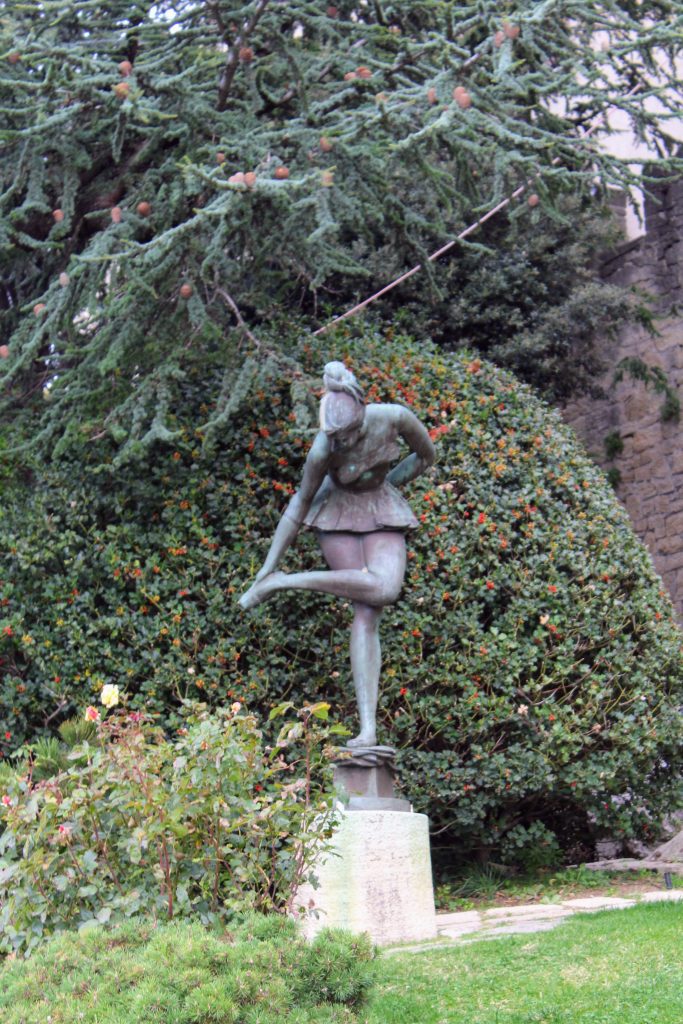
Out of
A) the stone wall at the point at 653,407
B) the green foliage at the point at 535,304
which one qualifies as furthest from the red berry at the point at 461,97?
the stone wall at the point at 653,407

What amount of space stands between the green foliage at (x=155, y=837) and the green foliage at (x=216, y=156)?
2.13 m

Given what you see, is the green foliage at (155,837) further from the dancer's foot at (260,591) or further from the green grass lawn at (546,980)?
the dancer's foot at (260,591)

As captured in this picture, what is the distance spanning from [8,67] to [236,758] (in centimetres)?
462

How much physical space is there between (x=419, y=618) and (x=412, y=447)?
1197 millimetres

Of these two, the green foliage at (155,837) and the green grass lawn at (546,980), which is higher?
the green foliage at (155,837)

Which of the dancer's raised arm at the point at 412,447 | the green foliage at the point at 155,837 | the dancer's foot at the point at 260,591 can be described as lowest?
the green foliage at the point at 155,837

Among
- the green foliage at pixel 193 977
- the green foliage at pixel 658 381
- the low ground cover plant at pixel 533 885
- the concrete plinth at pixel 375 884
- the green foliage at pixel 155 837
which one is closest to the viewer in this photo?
the green foliage at pixel 193 977

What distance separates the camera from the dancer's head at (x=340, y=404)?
15.5 ft

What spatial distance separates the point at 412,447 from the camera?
5172 millimetres

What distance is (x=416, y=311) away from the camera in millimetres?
9711

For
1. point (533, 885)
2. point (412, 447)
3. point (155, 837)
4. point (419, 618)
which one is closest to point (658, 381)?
point (419, 618)

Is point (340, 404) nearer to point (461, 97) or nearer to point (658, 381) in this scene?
Answer: point (461, 97)

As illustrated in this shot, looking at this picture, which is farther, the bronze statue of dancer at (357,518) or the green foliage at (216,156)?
the green foliage at (216,156)

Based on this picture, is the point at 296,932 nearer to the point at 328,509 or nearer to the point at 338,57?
the point at 328,509
